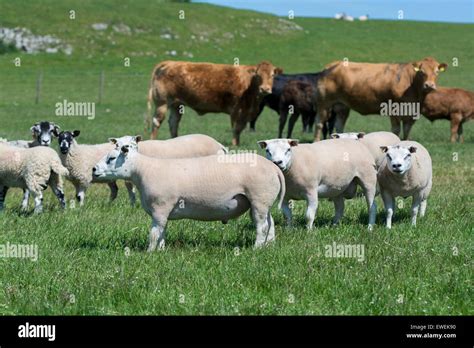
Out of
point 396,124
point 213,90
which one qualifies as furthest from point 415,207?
point 213,90

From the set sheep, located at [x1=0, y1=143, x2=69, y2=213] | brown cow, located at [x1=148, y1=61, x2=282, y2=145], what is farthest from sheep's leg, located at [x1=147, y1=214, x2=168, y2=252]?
brown cow, located at [x1=148, y1=61, x2=282, y2=145]

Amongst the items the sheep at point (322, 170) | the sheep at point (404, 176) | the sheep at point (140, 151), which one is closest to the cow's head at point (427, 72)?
the sheep at point (140, 151)

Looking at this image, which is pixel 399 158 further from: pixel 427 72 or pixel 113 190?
pixel 427 72

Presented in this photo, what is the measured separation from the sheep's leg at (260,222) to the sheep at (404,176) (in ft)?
6.12

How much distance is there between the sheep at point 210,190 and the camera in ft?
26.3

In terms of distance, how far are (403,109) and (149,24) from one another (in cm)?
4858

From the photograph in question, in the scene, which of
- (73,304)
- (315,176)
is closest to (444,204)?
(315,176)

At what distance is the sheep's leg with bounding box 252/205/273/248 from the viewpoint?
805 cm

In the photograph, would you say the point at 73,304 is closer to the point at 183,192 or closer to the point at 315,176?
the point at 183,192

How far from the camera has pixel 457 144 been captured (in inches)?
822

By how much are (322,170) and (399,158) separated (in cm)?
89

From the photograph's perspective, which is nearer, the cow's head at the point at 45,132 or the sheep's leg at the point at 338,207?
the sheep's leg at the point at 338,207

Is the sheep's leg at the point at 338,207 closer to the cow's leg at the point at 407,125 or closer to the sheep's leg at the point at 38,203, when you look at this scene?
the sheep's leg at the point at 38,203
